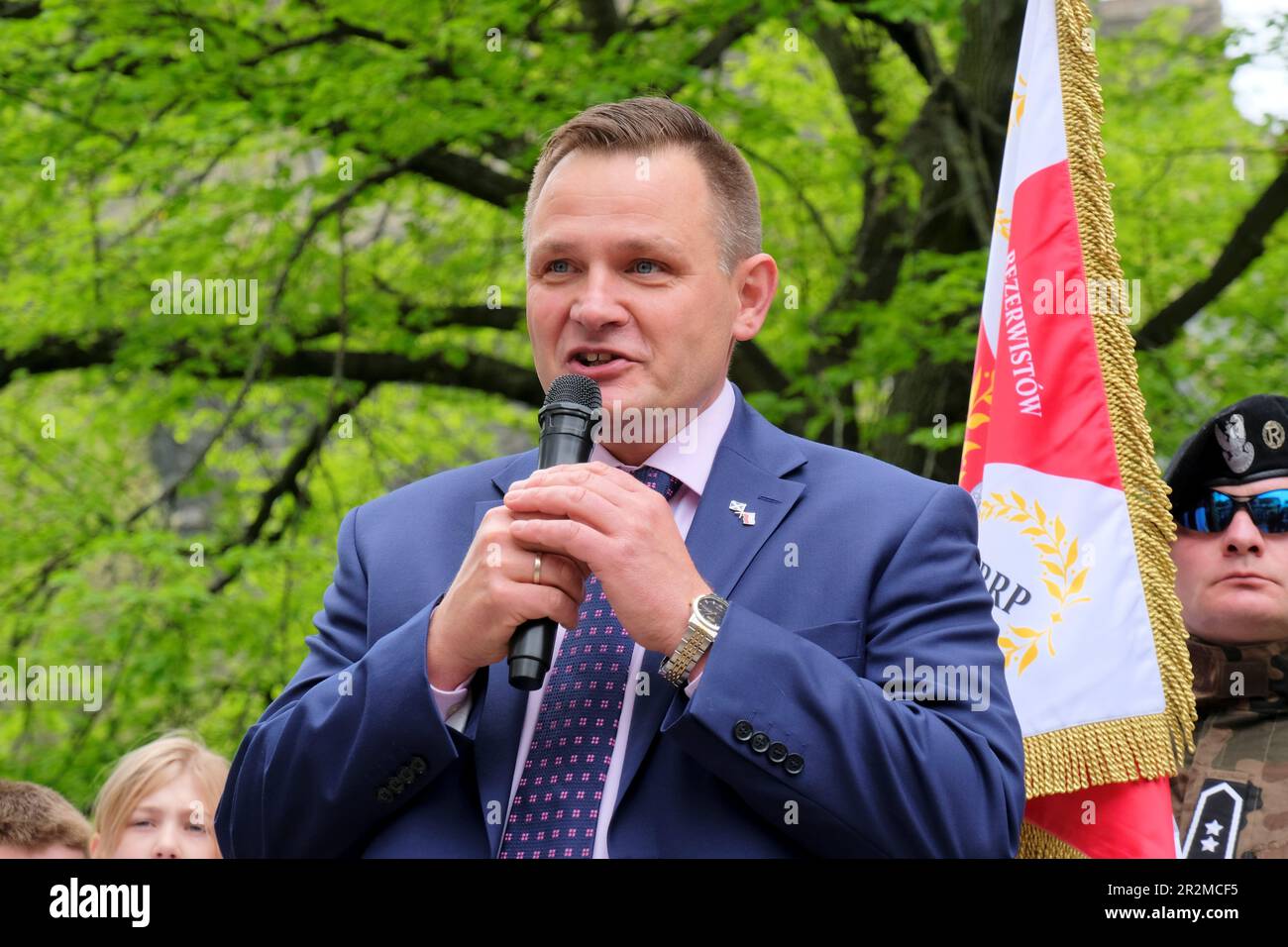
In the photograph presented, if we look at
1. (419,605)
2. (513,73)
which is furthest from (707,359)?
(513,73)

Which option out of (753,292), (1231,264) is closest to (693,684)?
(753,292)

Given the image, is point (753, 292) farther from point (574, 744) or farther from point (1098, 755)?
point (1098, 755)

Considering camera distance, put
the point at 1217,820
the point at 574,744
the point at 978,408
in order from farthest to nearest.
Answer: the point at 978,408, the point at 1217,820, the point at 574,744

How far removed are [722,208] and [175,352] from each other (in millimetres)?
6714

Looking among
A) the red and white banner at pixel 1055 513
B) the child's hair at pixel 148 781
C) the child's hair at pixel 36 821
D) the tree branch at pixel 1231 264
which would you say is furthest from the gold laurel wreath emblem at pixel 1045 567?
the tree branch at pixel 1231 264

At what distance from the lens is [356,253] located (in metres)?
9.81

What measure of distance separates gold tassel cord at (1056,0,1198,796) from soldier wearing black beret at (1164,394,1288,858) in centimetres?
10

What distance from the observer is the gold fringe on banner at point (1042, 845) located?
10.6ft

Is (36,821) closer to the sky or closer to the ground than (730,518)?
closer to the ground

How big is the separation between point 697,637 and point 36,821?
2.59 meters

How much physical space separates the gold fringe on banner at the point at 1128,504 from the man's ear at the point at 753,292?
1136 mm

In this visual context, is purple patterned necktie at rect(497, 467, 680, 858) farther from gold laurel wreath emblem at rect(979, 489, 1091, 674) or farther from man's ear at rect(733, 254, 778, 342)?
gold laurel wreath emblem at rect(979, 489, 1091, 674)
